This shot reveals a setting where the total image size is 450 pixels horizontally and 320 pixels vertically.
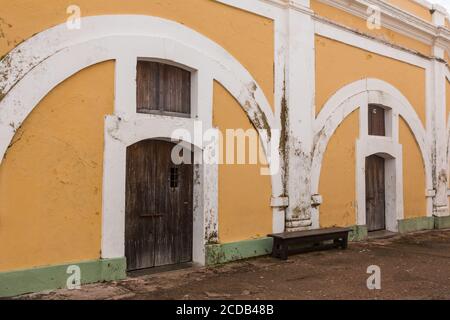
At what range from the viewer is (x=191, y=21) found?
647cm

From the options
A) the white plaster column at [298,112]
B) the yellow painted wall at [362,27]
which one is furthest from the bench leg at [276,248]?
the yellow painted wall at [362,27]

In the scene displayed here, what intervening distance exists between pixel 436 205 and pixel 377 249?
13.0 feet

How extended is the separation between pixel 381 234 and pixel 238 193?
4.47 m

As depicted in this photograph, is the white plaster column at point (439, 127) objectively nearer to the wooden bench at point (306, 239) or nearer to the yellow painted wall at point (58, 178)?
the wooden bench at point (306, 239)

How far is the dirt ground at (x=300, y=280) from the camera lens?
202 inches

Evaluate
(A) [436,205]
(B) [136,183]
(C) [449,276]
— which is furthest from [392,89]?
(B) [136,183]

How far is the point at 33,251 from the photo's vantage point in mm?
4949

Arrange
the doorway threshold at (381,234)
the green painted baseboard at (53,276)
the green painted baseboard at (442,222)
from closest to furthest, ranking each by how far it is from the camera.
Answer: the green painted baseboard at (53,276) → the doorway threshold at (381,234) → the green painted baseboard at (442,222)

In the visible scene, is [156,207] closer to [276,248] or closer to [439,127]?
[276,248]

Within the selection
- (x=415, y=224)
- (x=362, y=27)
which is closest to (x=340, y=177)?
(x=415, y=224)

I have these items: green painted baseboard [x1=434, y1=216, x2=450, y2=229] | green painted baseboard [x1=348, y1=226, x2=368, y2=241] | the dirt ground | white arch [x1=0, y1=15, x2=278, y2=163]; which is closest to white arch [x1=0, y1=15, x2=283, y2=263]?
white arch [x1=0, y1=15, x2=278, y2=163]

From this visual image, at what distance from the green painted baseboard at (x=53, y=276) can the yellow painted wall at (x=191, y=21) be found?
256 centimetres
